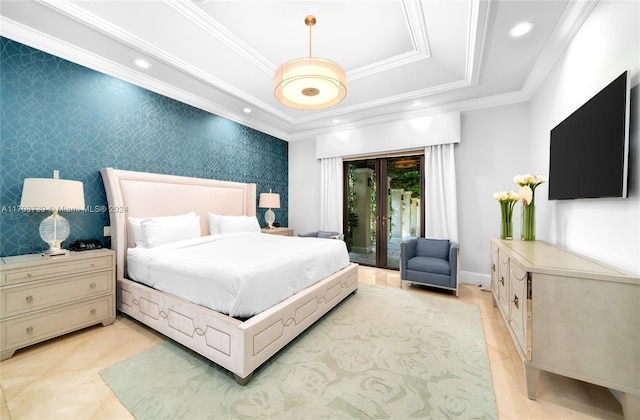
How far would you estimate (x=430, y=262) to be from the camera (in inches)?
137

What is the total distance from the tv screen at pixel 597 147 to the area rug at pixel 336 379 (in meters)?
1.48

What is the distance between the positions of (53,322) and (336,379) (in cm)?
245

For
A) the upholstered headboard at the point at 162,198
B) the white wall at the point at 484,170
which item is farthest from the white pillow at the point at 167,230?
the white wall at the point at 484,170

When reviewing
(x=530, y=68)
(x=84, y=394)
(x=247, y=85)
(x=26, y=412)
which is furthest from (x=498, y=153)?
(x=26, y=412)

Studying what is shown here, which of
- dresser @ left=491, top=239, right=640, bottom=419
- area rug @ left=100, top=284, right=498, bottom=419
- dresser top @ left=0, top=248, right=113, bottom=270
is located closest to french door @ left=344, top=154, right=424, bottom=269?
area rug @ left=100, top=284, right=498, bottom=419

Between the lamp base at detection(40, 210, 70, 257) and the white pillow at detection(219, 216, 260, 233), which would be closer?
the lamp base at detection(40, 210, 70, 257)

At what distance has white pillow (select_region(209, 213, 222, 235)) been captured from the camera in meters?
3.66

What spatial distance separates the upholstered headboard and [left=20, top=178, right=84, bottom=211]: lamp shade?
1.51 feet

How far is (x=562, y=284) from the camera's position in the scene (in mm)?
1490

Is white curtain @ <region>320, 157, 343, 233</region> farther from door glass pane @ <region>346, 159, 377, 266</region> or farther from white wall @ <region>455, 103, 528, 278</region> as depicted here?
white wall @ <region>455, 103, 528, 278</region>

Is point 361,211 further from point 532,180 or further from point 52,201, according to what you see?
point 52,201

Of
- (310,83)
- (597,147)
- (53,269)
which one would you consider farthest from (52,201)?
(597,147)

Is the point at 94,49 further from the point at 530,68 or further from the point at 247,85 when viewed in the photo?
the point at 530,68

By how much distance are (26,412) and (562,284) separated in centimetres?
325
